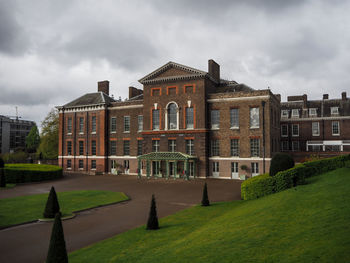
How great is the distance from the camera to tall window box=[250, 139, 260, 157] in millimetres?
33812

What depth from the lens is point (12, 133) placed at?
11225 centimetres

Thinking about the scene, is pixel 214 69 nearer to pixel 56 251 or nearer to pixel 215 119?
pixel 215 119

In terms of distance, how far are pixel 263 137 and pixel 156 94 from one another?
16.4 meters

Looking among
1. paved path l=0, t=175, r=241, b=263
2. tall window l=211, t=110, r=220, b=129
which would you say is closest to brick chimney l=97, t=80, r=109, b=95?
tall window l=211, t=110, r=220, b=129

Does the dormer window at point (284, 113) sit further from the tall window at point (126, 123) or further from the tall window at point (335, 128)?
the tall window at point (126, 123)

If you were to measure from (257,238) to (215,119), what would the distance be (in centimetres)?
2855

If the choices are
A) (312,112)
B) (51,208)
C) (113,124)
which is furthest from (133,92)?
(51,208)

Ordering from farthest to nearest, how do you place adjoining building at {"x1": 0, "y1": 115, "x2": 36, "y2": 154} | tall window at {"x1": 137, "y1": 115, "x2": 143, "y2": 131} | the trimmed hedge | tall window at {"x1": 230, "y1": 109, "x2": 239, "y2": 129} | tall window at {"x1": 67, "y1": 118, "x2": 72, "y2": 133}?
1. adjoining building at {"x1": 0, "y1": 115, "x2": 36, "y2": 154}
2. tall window at {"x1": 67, "y1": 118, "x2": 72, "y2": 133}
3. tall window at {"x1": 137, "y1": 115, "x2": 143, "y2": 131}
4. tall window at {"x1": 230, "y1": 109, "x2": 239, "y2": 129}
5. the trimmed hedge

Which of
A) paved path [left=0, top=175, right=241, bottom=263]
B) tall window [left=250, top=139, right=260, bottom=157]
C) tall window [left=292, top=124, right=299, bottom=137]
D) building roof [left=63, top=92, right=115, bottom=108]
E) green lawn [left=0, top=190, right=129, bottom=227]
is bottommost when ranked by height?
paved path [left=0, top=175, right=241, bottom=263]

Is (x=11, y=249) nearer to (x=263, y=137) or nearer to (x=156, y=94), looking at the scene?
(x=263, y=137)

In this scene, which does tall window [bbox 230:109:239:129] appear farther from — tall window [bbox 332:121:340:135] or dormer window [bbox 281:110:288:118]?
tall window [bbox 332:121:340:135]

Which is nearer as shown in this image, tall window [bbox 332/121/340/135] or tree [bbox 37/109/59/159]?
tall window [bbox 332/121/340/135]

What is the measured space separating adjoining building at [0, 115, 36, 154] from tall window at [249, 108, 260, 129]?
320ft

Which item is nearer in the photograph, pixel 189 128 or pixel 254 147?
pixel 254 147
